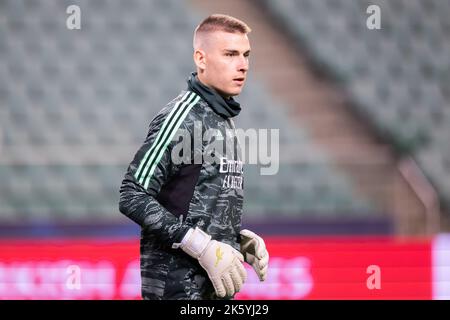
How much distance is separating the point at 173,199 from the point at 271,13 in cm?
526

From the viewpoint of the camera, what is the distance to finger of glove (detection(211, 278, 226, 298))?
9.11 ft

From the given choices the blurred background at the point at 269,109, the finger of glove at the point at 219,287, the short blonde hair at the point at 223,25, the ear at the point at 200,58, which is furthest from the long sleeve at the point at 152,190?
the blurred background at the point at 269,109

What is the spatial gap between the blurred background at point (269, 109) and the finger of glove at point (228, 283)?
3.31 metres

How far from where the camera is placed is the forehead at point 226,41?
2971 mm

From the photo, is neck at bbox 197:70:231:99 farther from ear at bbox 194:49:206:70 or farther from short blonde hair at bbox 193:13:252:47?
short blonde hair at bbox 193:13:252:47

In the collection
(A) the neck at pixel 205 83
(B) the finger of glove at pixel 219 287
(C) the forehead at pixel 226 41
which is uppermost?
(C) the forehead at pixel 226 41

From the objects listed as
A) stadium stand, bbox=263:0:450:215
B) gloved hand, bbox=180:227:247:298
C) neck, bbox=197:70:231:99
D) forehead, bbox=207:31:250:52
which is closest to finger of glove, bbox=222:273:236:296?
gloved hand, bbox=180:227:247:298

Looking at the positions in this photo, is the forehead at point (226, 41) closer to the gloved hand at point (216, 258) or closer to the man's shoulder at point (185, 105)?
the man's shoulder at point (185, 105)

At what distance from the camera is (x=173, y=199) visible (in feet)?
9.28

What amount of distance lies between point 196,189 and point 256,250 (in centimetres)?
36

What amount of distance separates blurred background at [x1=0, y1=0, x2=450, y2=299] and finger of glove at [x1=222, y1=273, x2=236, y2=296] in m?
3.31

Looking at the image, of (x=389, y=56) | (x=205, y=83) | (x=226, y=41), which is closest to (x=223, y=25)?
(x=226, y=41)

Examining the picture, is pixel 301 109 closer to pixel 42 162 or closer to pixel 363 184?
pixel 363 184
